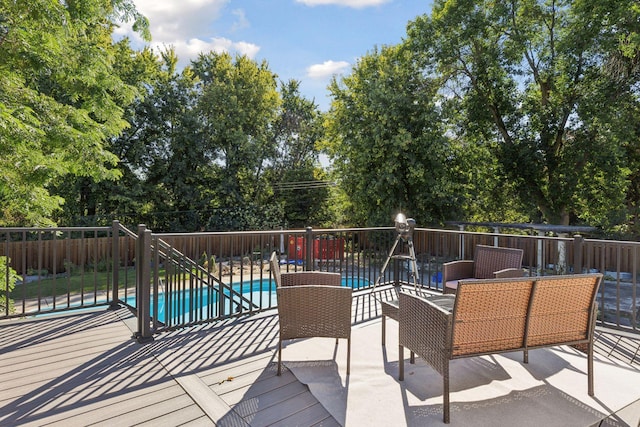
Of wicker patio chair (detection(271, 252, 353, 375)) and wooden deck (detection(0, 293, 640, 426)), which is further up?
wicker patio chair (detection(271, 252, 353, 375))

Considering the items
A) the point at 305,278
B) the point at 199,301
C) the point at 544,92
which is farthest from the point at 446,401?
the point at 544,92

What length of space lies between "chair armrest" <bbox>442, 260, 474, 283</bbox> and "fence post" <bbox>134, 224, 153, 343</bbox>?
9.68ft

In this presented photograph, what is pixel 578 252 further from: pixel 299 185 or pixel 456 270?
pixel 299 185

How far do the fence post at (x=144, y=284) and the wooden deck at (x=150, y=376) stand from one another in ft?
0.35

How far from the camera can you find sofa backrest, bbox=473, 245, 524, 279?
148 inches

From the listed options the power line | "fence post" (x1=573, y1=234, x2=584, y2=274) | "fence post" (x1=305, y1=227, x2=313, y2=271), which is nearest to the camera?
"fence post" (x1=573, y1=234, x2=584, y2=274)

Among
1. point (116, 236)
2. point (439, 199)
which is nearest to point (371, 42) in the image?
point (439, 199)

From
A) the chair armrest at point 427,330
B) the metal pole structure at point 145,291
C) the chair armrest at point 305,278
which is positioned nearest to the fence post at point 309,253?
the chair armrest at point 305,278

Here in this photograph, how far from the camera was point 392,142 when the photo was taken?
1225cm

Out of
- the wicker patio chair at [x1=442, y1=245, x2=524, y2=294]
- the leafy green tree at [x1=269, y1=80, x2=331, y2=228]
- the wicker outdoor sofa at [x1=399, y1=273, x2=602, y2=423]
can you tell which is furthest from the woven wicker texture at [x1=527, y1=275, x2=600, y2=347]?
the leafy green tree at [x1=269, y1=80, x2=331, y2=228]

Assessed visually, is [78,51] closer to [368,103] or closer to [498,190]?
[368,103]

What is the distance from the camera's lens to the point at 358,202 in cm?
1362

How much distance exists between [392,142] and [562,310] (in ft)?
34.5

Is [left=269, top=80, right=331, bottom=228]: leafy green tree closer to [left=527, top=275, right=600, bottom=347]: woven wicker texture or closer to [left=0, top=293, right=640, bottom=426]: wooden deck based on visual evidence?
[left=0, top=293, right=640, bottom=426]: wooden deck
